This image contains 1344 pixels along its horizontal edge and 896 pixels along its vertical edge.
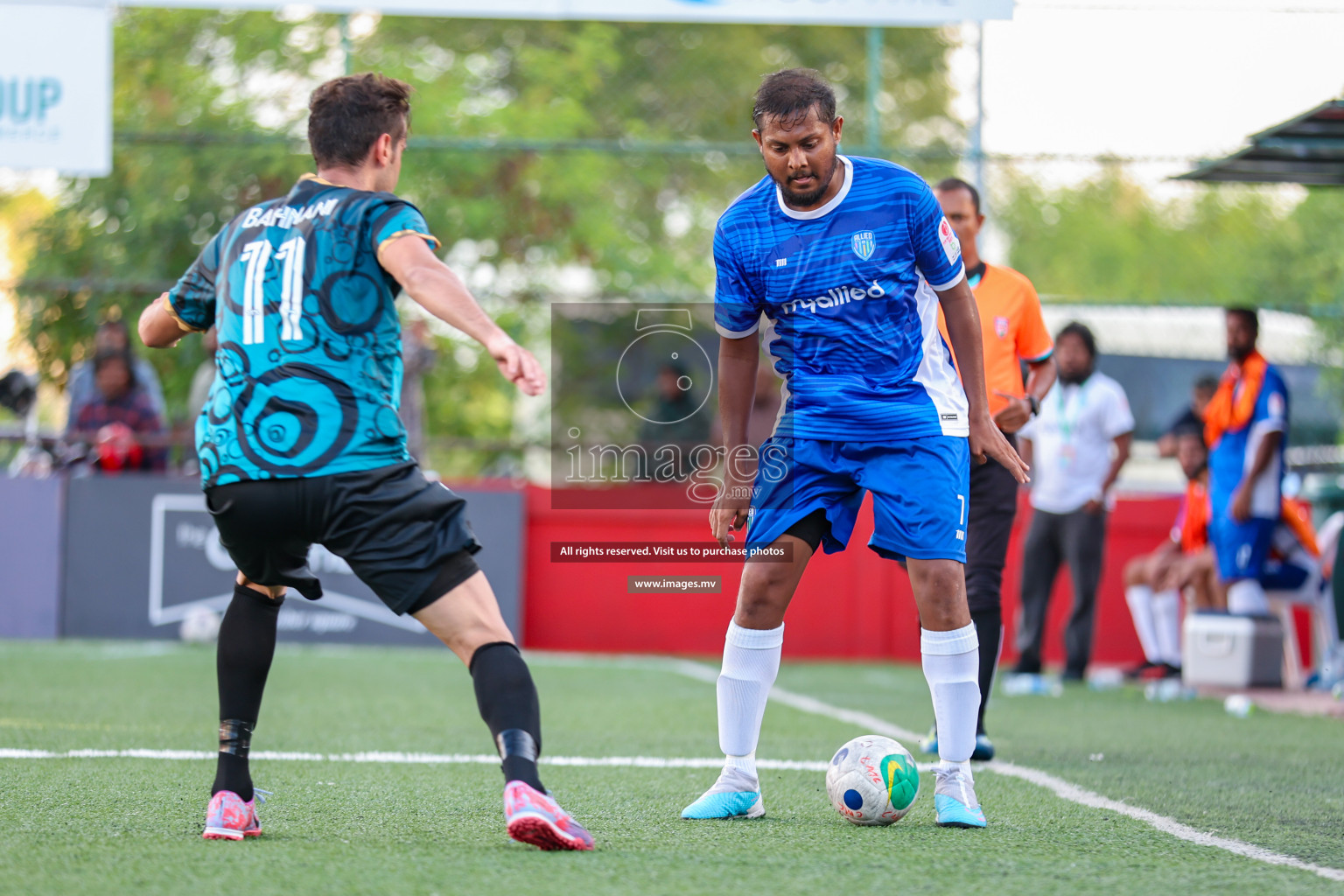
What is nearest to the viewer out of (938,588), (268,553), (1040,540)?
(268,553)

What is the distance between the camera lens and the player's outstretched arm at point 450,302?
3.17m

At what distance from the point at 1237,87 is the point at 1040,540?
14.0 feet

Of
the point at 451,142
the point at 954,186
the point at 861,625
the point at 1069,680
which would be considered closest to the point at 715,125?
the point at 451,142

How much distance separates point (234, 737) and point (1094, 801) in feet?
8.51

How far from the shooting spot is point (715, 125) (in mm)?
19719

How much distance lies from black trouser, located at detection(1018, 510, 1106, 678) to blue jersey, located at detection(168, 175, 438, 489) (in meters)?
7.27

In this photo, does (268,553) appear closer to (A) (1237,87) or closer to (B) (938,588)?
(B) (938,588)

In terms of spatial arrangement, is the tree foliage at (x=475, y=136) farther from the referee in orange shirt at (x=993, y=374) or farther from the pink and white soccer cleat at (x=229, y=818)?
the pink and white soccer cleat at (x=229, y=818)

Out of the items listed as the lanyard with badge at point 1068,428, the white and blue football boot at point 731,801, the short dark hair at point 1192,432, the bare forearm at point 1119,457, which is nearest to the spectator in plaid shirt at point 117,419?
the lanyard with badge at point 1068,428

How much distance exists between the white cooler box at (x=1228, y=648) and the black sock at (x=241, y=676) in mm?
7153

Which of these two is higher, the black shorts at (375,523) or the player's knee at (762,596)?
the black shorts at (375,523)

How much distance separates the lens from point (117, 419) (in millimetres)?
11531

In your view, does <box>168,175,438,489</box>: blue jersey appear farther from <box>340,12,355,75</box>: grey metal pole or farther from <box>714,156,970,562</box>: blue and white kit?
<box>340,12,355,75</box>: grey metal pole

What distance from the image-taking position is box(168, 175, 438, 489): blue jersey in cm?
340
